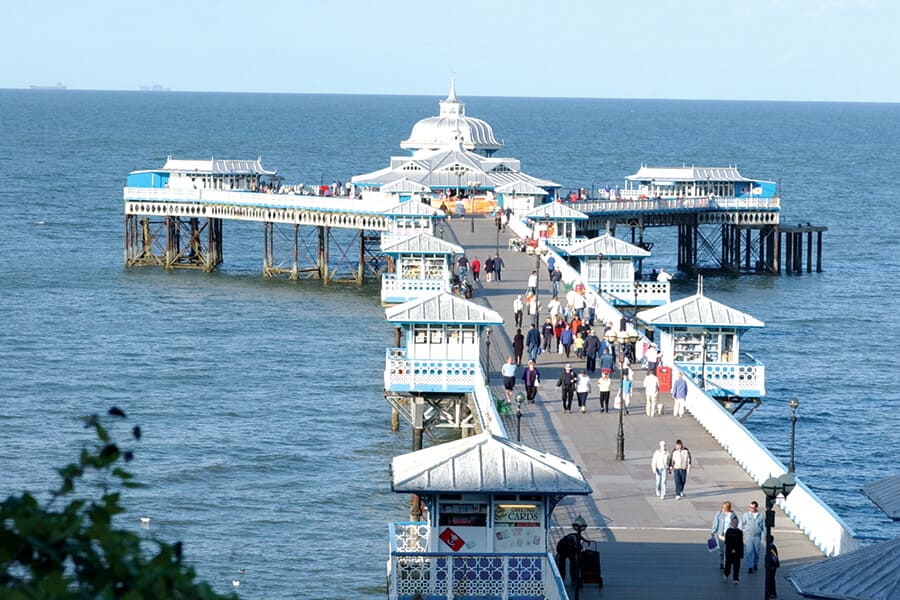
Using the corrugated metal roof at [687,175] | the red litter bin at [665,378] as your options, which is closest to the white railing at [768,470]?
the red litter bin at [665,378]

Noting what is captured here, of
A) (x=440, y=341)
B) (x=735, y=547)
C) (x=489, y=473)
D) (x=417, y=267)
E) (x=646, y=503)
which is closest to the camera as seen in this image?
(x=489, y=473)

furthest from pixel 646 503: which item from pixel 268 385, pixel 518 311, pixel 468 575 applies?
pixel 268 385

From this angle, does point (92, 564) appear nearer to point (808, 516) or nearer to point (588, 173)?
point (808, 516)

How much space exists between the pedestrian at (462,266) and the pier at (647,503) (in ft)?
50.6

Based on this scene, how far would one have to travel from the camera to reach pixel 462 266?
5031cm

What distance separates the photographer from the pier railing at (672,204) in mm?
70875

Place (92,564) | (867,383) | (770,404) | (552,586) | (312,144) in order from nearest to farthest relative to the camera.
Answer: (92,564), (552,586), (770,404), (867,383), (312,144)

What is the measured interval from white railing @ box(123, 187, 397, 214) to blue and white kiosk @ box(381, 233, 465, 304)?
55.0ft

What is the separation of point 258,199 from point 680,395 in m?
42.7

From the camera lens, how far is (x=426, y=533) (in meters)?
20.8

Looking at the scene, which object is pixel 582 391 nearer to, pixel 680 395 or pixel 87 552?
pixel 680 395

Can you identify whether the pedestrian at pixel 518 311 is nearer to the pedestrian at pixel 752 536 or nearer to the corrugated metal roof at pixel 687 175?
the pedestrian at pixel 752 536

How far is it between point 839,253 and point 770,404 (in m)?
40.5

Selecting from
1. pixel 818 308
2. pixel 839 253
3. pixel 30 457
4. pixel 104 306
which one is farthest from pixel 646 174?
pixel 30 457
